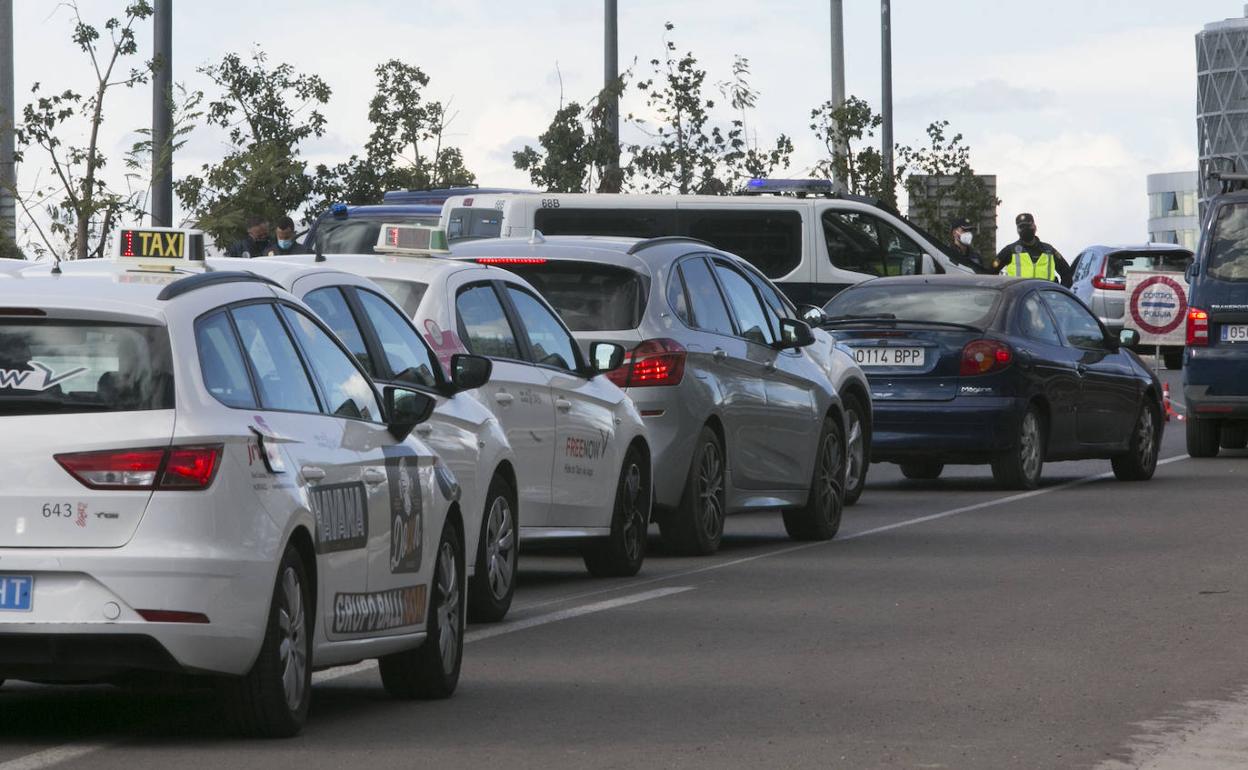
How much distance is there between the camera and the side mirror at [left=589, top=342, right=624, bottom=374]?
13164mm

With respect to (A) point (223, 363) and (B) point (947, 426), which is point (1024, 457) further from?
(A) point (223, 363)

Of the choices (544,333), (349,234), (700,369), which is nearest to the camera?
(544,333)

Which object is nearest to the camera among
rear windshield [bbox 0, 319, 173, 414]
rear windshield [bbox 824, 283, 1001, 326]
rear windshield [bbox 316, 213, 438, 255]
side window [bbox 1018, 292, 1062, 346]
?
rear windshield [bbox 0, 319, 173, 414]

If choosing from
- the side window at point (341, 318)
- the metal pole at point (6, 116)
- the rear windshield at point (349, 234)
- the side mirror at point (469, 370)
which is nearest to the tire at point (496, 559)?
the side mirror at point (469, 370)

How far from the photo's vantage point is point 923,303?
20.1 m

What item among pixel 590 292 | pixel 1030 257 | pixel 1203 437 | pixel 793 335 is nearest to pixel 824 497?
pixel 793 335

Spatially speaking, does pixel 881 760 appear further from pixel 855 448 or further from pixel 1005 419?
pixel 1005 419

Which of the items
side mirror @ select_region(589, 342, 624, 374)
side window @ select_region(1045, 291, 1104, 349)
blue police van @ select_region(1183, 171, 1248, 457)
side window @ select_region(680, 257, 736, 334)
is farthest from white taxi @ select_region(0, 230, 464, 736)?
blue police van @ select_region(1183, 171, 1248, 457)

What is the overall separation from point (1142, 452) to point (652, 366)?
8.06 m

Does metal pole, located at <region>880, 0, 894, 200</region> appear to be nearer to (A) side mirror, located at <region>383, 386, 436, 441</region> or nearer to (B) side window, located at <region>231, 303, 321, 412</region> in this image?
(A) side mirror, located at <region>383, 386, 436, 441</region>

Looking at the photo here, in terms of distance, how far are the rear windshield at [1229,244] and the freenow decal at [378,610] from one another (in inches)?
598

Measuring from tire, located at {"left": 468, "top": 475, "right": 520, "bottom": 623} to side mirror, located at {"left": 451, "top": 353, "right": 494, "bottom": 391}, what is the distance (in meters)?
0.59

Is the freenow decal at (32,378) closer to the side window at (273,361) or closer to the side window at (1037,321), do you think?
the side window at (273,361)

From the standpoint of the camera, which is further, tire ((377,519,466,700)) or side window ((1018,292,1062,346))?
side window ((1018,292,1062,346))
